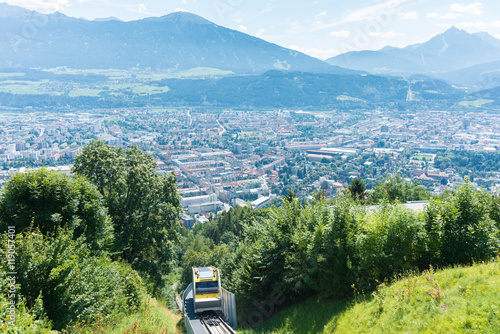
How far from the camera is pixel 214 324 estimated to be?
46.3 feet

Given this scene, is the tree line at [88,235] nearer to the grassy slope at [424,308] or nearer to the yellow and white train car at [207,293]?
the yellow and white train car at [207,293]

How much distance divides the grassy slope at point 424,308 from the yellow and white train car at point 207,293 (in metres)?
5.06

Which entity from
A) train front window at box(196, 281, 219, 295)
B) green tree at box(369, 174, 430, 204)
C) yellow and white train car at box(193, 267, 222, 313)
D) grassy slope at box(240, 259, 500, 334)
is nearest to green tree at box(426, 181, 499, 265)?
grassy slope at box(240, 259, 500, 334)

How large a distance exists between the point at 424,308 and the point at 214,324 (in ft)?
29.6

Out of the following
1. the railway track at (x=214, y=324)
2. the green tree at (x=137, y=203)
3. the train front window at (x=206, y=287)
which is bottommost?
the railway track at (x=214, y=324)

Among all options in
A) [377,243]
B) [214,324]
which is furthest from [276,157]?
[377,243]

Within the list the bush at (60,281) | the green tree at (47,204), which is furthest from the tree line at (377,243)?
the green tree at (47,204)

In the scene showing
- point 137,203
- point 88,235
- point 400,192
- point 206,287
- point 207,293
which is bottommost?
point 207,293

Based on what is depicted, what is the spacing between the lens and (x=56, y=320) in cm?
902

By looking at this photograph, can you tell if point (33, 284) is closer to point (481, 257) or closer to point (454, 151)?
point (481, 257)

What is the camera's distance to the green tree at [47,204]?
491 inches

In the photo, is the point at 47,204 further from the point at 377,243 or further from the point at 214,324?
the point at 377,243

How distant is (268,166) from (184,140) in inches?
2659

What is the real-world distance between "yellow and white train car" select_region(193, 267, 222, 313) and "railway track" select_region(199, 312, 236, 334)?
350 mm
